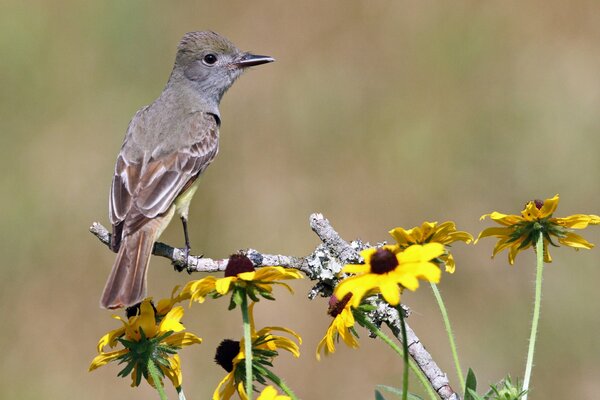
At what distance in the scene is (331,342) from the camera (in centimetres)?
293

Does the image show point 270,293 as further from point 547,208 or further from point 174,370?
point 547,208

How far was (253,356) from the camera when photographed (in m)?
3.00

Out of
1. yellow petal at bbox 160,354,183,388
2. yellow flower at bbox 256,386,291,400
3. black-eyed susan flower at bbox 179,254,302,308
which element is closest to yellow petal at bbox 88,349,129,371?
yellow petal at bbox 160,354,183,388

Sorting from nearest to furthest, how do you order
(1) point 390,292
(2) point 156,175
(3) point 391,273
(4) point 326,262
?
(1) point 390,292 → (3) point 391,273 → (4) point 326,262 → (2) point 156,175

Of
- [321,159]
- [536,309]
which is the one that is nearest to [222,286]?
[536,309]

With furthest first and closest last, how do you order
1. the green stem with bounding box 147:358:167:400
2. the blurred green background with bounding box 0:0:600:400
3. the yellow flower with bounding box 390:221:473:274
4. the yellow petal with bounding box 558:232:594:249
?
the blurred green background with bounding box 0:0:600:400 → the yellow petal with bounding box 558:232:594:249 → the yellow flower with bounding box 390:221:473:274 → the green stem with bounding box 147:358:167:400

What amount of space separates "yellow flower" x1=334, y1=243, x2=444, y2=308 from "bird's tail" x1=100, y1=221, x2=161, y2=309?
1442 millimetres

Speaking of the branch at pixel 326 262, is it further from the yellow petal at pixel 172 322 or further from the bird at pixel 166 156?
the bird at pixel 166 156

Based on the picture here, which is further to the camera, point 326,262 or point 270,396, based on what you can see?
point 326,262

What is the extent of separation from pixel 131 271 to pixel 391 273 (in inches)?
85.8

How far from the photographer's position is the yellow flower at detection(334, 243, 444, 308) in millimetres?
2398

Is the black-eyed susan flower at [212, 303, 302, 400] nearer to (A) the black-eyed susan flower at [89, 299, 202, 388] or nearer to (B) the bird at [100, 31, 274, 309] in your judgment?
(A) the black-eyed susan flower at [89, 299, 202, 388]

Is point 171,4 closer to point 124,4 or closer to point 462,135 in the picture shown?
point 124,4

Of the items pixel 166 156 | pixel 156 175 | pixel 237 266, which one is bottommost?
pixel 237 266
